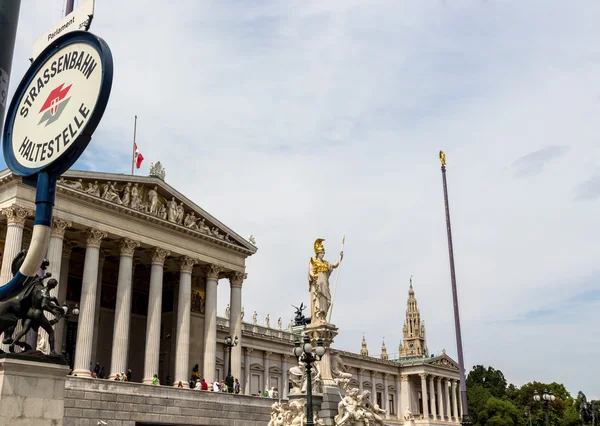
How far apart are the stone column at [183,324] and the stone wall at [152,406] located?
4561 mm

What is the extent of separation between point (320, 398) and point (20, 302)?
12.0 m

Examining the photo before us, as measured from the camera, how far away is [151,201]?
151 feet

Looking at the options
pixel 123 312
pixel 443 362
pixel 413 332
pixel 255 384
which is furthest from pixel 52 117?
pixel 413 332

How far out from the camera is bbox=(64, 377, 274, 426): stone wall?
3366 centimetres

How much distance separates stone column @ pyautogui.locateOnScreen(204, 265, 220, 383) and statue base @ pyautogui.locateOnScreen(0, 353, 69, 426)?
35803mm

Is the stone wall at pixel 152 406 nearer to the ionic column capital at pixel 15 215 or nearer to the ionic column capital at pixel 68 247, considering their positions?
the ionic column capital at pixel 15 215

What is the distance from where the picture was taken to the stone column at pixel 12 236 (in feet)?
119

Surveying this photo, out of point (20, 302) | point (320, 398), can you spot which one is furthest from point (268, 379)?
point (20, 302)

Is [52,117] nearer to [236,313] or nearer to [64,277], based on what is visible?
[64,277]

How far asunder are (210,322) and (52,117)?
37.7 m

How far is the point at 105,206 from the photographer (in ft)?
139

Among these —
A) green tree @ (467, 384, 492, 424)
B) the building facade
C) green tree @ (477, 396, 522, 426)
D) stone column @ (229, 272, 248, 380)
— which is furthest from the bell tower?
stone column @ (229, 272, 248, 380)

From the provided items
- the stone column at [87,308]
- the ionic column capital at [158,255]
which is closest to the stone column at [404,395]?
the ionic column capital at [158,255]

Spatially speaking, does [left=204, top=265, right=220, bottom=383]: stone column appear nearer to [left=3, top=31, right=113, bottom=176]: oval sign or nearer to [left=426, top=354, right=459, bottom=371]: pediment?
[left=3, top=31, right=113, bottom=176]: oval sign
